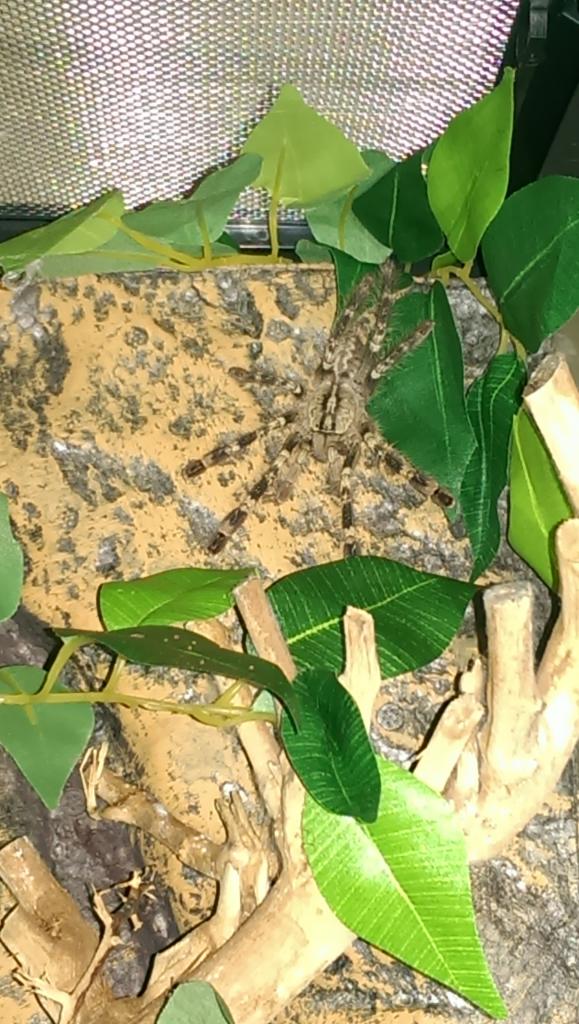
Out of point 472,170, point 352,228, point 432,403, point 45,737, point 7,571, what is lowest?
point 45,737

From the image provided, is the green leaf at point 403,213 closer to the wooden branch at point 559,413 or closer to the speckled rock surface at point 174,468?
the speckled rock surface at point 174,468

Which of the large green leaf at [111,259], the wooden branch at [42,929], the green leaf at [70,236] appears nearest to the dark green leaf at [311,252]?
the large green leaf at [111,259]

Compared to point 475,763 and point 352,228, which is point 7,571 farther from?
point 352,228

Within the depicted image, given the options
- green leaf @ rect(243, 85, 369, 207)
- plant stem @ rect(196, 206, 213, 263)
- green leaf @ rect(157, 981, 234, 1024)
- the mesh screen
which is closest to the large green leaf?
plant stem @ rect(196, 206, 213, 263)

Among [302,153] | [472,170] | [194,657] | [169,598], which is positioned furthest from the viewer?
[302,153]

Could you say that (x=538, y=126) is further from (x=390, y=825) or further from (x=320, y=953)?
(x=320, y=953)

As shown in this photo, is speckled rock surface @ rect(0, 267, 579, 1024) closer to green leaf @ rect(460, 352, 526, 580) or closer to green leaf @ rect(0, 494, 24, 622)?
green leaf @ rect(460, 352, 526, 580)

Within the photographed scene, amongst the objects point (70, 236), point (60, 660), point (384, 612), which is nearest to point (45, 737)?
point (60, 660)
